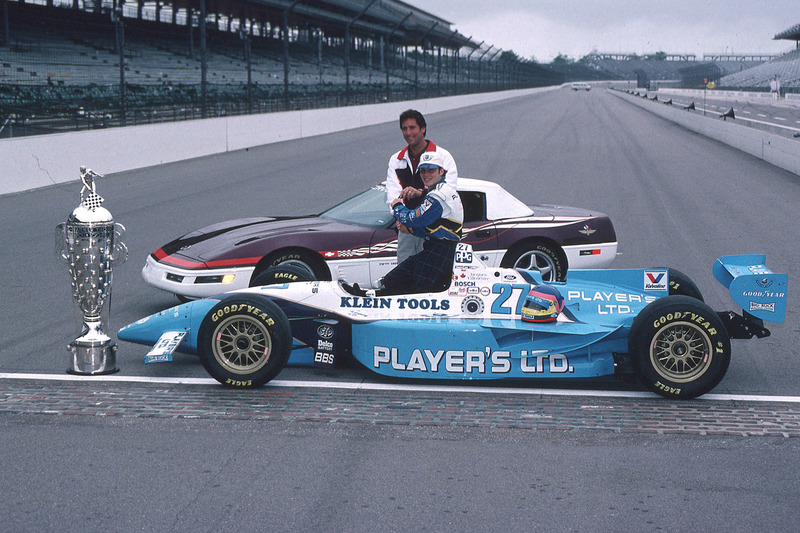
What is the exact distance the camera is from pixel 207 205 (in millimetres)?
15734

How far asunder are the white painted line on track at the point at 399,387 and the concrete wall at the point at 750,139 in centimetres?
1791

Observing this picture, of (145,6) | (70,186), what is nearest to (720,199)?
(70,186)

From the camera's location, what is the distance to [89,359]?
241 inches

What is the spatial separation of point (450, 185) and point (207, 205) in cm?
1035

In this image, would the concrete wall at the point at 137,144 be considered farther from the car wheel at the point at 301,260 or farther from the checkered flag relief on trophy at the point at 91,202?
the checkered flag relief on trophy at the point at 91,202

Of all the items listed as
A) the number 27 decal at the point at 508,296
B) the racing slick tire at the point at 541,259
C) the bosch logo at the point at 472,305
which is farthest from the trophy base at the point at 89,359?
the racing slick tire at the point at 541,259

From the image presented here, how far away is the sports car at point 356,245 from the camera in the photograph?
764cm

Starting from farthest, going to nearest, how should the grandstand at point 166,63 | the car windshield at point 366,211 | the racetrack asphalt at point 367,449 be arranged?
the grandstand at point 166,63
the car windshield at point 366,211
the racetrack asphalt at point 367,449

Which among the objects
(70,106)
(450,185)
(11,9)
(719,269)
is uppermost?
(11,9)

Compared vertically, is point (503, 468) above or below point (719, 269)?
below

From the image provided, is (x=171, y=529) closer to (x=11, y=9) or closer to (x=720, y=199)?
(x=720, y=199)

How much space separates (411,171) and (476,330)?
1314 millimetres

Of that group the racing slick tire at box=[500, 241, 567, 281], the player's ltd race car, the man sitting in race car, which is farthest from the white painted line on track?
the racing slick tire at box=[500, 241, 567, 281]

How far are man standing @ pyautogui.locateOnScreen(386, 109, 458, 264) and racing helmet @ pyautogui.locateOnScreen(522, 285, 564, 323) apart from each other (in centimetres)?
89
